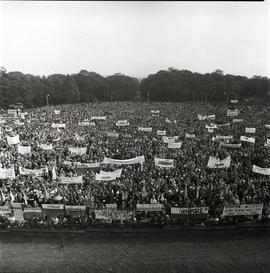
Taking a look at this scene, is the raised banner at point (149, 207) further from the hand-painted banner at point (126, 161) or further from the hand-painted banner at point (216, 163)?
the hand-painted banner at point (216, 163)

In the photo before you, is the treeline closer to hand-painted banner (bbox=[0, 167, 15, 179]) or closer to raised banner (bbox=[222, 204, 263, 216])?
hand-painted banner (bbox=[0, 167, 15, 179])

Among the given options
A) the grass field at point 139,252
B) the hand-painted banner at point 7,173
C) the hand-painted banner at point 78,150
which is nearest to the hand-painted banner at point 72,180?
the hand-painted banner at point 7,173

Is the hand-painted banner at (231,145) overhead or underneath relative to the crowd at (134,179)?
overhead

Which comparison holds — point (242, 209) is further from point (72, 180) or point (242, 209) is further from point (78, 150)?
point (78, 150)

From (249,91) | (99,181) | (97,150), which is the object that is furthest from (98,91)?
(99,181)

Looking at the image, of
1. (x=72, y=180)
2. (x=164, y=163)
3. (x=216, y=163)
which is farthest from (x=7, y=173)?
(x=216, y=163)

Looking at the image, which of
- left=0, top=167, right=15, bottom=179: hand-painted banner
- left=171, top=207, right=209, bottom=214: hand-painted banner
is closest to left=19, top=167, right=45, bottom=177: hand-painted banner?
left=0, top=167, right=15, bottom=179: hand-painted banner
